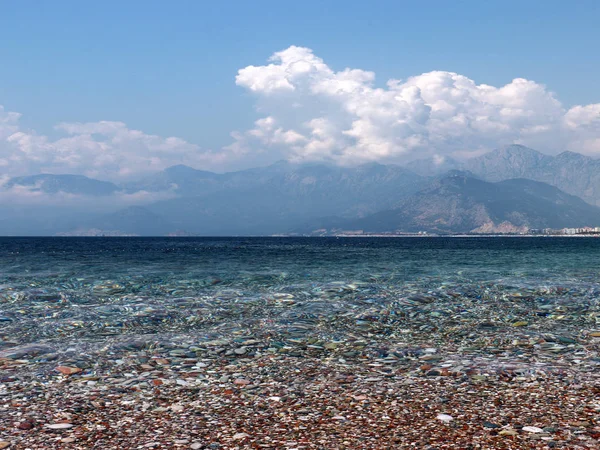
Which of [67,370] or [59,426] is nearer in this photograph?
[59,426]

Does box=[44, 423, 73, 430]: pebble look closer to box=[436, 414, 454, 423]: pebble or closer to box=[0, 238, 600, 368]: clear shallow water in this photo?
box=[0, 238, 600, 368]: clear shallow water

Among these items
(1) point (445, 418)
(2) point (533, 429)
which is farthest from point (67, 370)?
(2) point (533, 429)

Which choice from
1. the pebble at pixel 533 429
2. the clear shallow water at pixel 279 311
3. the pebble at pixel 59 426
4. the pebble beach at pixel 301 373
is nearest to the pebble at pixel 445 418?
the pebble beach at pixel 301 373

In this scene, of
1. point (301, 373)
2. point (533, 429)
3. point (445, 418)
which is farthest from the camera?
point (301, 373)

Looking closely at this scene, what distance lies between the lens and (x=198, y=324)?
2214 cm

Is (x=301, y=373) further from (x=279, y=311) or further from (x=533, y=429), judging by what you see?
(x=279, y=311)

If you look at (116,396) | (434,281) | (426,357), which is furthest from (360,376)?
(434,281)

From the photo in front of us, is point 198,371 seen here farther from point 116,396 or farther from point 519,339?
point 519,339

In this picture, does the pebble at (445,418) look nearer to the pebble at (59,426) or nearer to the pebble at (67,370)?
the pebble at (59,426)

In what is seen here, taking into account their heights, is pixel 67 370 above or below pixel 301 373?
above

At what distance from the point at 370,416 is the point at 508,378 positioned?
4856 millimetres

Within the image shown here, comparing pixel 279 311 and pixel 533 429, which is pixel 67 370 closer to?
pixel 533 429

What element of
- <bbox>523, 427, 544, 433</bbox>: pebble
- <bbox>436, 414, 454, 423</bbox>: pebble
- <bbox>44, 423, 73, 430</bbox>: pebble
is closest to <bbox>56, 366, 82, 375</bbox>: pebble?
<bbox>44, 423, 73, 430</bbox>: pebble

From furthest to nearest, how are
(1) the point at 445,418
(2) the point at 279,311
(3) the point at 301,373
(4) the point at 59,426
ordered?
(2) the point at 279,311, (3) the point at 301,373, (1) the point at 445,418, (4) the point at 59,426
